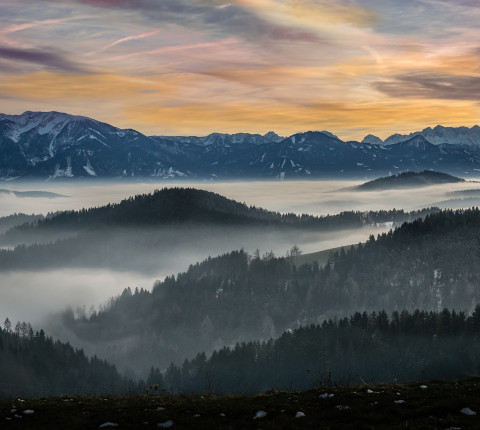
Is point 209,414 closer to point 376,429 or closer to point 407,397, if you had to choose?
point 376,429

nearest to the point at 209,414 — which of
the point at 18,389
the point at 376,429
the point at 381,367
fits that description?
the point at 376,429

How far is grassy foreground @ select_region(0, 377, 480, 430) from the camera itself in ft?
83.4

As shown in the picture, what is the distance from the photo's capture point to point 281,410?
2903cm

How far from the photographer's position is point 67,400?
120ft

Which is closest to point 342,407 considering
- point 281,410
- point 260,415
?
point 281,410

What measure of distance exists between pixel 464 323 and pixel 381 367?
1505 inches

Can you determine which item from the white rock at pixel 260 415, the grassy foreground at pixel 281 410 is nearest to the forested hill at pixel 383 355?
the grassy foreground at pixel 281 410

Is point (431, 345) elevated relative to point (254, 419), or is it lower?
lower

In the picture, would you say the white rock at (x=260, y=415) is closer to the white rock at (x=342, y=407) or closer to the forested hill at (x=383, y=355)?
the white rock at (x=342, y=407)

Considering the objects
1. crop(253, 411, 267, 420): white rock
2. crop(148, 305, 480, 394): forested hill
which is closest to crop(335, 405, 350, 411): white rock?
crop(253, 411, 267, 420): white rock

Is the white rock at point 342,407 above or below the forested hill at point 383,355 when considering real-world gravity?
above

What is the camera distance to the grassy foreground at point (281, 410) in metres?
25.4

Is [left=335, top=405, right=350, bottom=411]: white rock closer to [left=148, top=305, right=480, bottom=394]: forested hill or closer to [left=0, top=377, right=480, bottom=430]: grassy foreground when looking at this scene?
[left=0, top=377, right=480, bottom=430]: grassy foreground

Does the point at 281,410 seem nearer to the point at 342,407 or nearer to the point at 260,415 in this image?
the point at 260,415
